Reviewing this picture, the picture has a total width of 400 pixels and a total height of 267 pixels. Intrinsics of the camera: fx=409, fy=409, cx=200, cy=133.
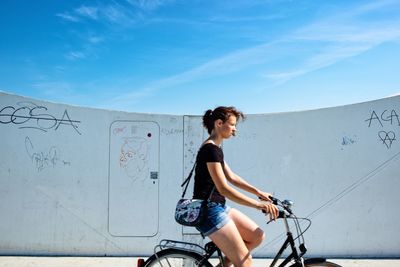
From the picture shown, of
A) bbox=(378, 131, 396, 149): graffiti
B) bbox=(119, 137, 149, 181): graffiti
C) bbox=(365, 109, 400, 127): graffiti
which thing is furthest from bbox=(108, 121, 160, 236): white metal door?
bbox=(378, 131, 396, 149): graffiti

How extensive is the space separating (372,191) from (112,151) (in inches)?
143

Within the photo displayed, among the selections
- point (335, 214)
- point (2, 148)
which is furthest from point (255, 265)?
point (2, 148)

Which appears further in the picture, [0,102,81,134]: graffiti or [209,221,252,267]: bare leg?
[0,102,81,134]: graffiti

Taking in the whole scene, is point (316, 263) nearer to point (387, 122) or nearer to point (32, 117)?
point (387, 122)

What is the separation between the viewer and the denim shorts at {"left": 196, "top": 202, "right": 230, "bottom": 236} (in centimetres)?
278

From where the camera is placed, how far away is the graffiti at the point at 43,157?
18.4ft

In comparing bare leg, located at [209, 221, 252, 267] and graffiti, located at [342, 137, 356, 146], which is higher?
graffiti, located at [342, 137, 356, 146]

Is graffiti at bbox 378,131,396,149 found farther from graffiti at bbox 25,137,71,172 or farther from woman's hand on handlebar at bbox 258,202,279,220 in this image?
graffiti at bbox 25,137,71,172

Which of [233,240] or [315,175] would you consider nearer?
[233,240]

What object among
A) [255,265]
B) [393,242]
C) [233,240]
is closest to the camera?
[233,240]

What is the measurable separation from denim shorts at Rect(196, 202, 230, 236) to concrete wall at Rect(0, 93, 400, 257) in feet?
9.51

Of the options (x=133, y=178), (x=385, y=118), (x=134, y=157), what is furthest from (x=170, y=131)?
(x=385, y=118)

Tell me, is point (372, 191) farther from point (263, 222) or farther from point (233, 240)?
point (233, 240)

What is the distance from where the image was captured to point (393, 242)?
5.58 metres
